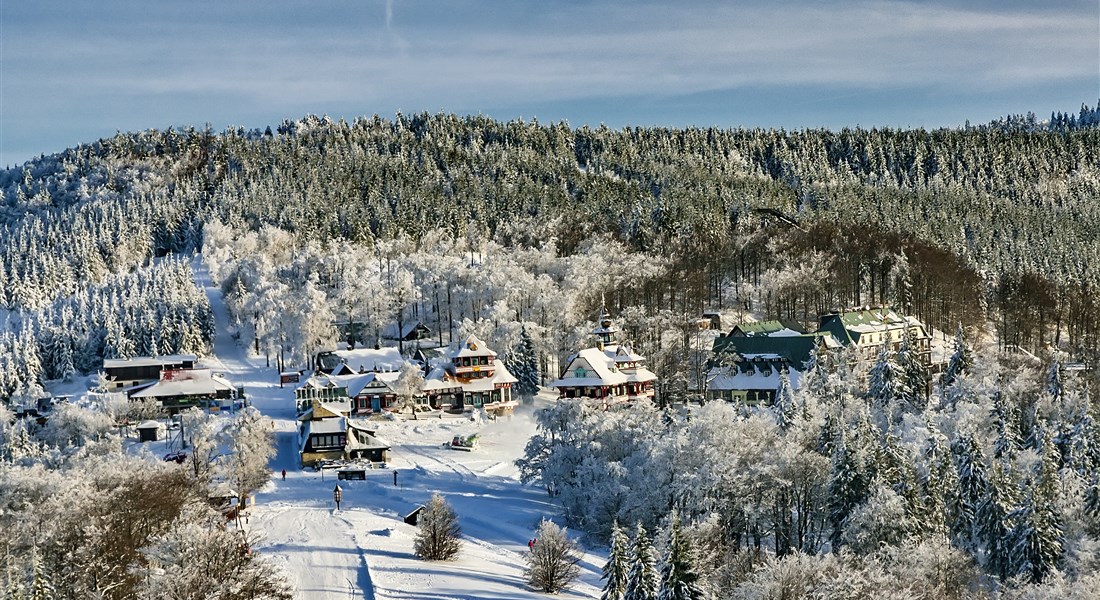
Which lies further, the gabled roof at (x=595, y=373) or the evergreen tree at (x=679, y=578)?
the gabled roof at (x=595, y=373)

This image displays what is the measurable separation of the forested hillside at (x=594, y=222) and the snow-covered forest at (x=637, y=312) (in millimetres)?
579

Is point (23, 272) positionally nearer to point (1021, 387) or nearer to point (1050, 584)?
point (1021, 387)

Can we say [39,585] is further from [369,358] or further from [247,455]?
[369,358]

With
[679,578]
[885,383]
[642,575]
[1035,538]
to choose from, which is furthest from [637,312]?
[679,578]

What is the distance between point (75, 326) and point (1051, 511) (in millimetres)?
89805

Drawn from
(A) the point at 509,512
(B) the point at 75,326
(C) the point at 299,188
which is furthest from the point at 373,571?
(C) the point at 299,188

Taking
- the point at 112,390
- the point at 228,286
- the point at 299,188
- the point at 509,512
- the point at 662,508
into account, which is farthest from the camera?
the point at 299,188

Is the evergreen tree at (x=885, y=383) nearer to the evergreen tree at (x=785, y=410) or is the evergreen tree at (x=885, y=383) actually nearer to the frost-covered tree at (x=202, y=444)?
the evergreen tree at (x=785, y=410)

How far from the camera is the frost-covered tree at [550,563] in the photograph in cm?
3959

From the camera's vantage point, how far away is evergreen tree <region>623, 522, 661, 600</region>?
108 ft

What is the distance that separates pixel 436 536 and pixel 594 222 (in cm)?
9249

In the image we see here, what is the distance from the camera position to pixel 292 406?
7950 cm

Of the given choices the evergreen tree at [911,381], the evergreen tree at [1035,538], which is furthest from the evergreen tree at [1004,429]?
the evergreen tree at [1035,538]

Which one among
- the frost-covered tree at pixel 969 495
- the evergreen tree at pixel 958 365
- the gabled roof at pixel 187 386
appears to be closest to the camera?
the frost-covered tree at pixel 969 495
